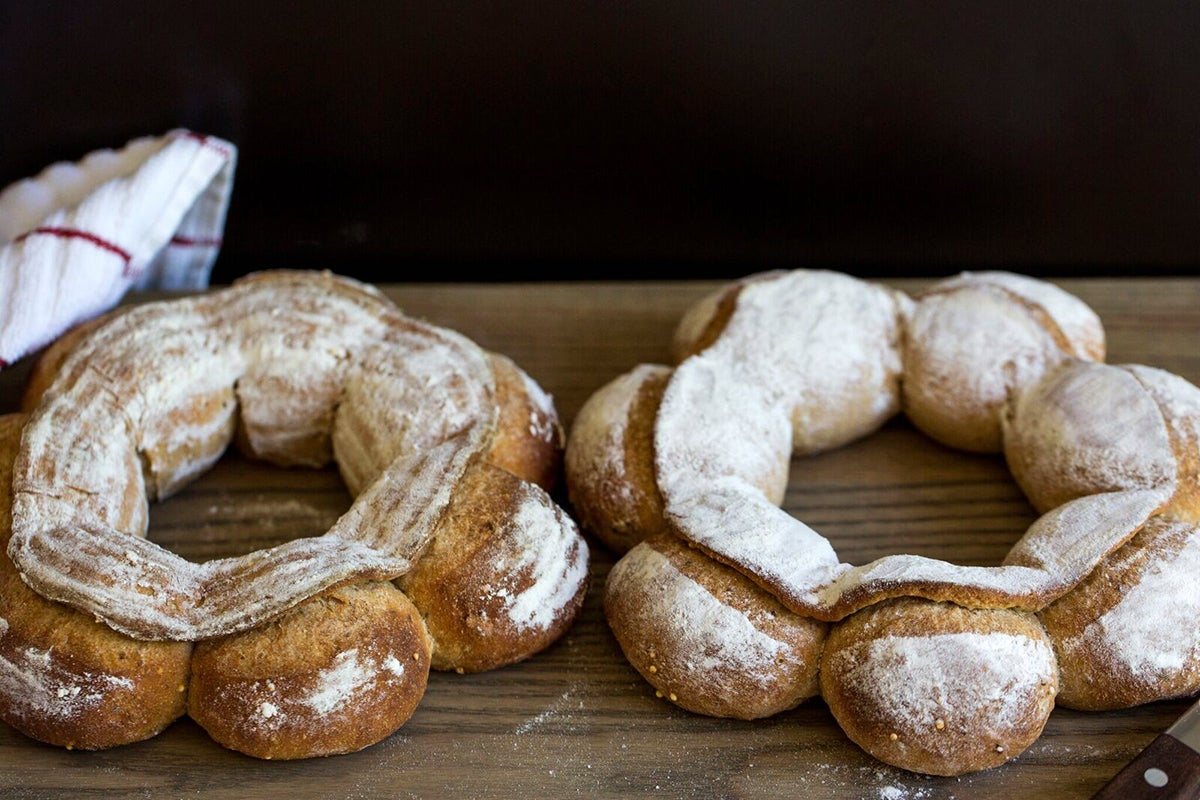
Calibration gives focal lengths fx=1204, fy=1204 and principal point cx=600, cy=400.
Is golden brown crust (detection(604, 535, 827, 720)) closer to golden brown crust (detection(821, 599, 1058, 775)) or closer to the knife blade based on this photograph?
golden brown crust (detection(821, 599, 1058, 775))

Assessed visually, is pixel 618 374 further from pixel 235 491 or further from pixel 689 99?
pixel 235 491

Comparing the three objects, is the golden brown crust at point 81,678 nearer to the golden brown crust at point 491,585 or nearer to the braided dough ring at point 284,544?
the braided dough ring at point 284,544

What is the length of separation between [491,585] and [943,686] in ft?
1.67

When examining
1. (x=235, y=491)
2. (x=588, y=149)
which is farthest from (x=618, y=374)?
(x=235, y=491)

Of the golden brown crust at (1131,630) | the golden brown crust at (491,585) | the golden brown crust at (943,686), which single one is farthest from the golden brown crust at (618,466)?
the golden brown crust at (1131,630)

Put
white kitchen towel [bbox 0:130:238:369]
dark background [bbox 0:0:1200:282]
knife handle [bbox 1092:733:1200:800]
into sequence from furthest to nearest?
dark background [bbox 0:0:1200:282]
white kitchen towel [bbox 0:130:238:369]
knife handle [bbox 1092:733:1200:800]

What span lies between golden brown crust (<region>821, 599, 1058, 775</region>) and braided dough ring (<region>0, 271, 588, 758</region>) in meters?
0.36

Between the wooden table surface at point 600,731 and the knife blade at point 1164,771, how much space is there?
0.07 metres

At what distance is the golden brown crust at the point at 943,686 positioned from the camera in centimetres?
125

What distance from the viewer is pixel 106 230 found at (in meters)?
1.87

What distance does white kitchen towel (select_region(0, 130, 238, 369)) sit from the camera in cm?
179

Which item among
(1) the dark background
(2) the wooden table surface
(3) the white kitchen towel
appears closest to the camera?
(2) the wooden table surface

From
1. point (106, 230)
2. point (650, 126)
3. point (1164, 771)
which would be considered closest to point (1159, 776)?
point (1164, 771)

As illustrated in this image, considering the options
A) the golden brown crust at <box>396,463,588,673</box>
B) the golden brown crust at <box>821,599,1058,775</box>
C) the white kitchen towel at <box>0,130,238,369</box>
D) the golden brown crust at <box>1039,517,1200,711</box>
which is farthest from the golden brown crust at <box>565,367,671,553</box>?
the white kitchen towel at <box>0,130,238,369</box>
